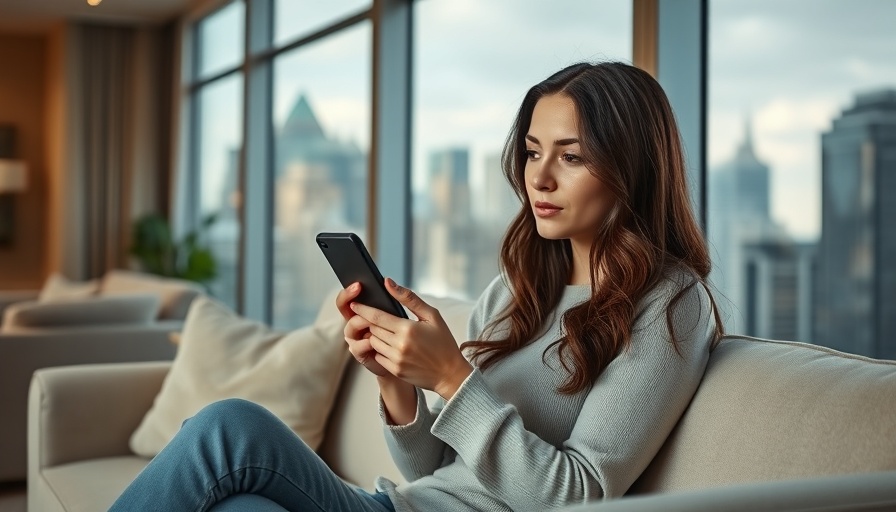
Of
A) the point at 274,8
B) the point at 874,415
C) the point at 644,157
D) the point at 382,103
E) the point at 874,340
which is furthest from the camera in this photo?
the point at 274,8

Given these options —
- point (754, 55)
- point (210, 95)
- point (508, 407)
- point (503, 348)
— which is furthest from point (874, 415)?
point (210, 95)

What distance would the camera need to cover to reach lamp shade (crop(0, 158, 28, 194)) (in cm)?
737

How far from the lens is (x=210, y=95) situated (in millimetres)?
7020

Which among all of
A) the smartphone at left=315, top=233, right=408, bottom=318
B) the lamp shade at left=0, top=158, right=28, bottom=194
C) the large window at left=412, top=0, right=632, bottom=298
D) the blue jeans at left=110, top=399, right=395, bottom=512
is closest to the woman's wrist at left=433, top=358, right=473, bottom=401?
the smartphone at left=315, top=233, right=408, bottom=318

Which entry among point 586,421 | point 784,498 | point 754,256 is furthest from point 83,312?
point 784,498

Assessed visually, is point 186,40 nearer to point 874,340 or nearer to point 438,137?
point 438,137

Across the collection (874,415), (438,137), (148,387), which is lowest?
(148,387)

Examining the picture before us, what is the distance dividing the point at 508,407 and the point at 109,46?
665cm

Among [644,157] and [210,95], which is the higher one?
[210,95]

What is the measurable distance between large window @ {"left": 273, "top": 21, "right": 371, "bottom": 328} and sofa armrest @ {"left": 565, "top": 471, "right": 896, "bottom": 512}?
3.91 m

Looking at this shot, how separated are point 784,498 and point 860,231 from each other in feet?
5.75

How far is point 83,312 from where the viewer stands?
4.12 meters

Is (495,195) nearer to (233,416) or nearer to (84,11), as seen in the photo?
(233,416)

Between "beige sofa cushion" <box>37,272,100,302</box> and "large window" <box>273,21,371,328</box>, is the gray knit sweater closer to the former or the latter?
"large window" <box>273,21,371,328</box>
